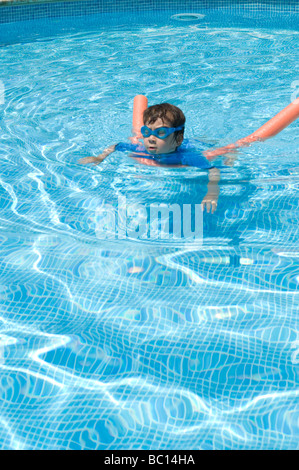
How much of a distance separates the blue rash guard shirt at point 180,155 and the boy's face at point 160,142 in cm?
6

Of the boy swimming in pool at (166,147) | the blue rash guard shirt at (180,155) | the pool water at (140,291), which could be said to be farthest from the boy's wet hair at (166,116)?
the pool water at (140,291)

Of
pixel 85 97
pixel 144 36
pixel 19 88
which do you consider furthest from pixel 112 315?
pixel 144 36

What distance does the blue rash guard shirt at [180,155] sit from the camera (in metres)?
3.77

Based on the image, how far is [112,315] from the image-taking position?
259 cm

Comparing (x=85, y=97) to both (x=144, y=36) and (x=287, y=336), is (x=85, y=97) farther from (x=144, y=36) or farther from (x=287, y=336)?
(x=287, y=336)

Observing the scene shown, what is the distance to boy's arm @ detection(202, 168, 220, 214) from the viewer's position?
333 centimetres

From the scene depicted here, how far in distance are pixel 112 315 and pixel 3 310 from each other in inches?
21.0

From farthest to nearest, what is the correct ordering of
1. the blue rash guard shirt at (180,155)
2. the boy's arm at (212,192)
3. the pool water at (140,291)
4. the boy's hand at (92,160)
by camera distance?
the boy's hand at (92,160) → the blue rash guard shirt at (180,155) → the boy's arm at (212,192) → the pool water at (140,291)

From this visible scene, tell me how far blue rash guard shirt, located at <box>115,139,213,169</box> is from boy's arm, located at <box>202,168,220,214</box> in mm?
62

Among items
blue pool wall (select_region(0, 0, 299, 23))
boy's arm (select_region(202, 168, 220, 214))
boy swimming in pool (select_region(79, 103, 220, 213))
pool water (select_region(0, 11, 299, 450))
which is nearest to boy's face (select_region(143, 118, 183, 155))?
boy swimming in pool (select_region(79, 103, 220, 213))

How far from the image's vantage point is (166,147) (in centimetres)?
378

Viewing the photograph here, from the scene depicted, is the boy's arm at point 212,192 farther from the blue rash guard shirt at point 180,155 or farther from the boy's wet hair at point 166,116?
the boy's wet hair at point 166,116

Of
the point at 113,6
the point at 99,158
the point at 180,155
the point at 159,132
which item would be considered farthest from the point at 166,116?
the point at 113,6

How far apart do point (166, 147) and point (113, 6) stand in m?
8.02
